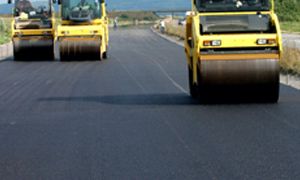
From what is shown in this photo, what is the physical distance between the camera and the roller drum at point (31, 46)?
36031mm

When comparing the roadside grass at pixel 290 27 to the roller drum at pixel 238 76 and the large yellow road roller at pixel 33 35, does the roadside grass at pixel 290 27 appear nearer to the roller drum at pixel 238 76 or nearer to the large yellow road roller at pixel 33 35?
the large yellow road roller at pixel 33 35

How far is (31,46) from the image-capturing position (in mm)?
36125

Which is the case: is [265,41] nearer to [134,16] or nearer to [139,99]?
[139,99]

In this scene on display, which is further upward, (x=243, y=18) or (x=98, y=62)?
(x=243, y=18)

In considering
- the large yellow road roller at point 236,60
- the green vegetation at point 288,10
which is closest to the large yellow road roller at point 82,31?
the large yellow road roller at point 236,60

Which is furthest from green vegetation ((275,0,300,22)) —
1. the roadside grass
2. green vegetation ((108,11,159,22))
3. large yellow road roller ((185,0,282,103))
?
large yellow road roller ((185,0,282,103))

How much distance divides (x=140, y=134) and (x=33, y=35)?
24.6 meters

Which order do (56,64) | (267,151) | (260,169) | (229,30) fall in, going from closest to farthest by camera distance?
(260,169) < (267,151) < (229,30) < (56,64)

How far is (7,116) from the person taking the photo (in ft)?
50.0

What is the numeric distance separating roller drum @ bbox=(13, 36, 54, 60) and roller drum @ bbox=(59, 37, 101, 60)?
2.13 meters

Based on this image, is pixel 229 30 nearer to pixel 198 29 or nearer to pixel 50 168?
pixel 198 29

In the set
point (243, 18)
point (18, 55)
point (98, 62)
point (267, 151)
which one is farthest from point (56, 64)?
point (267, 151)

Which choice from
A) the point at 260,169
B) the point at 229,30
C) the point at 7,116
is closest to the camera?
the point at 260,169

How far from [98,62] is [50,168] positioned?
24.1m
